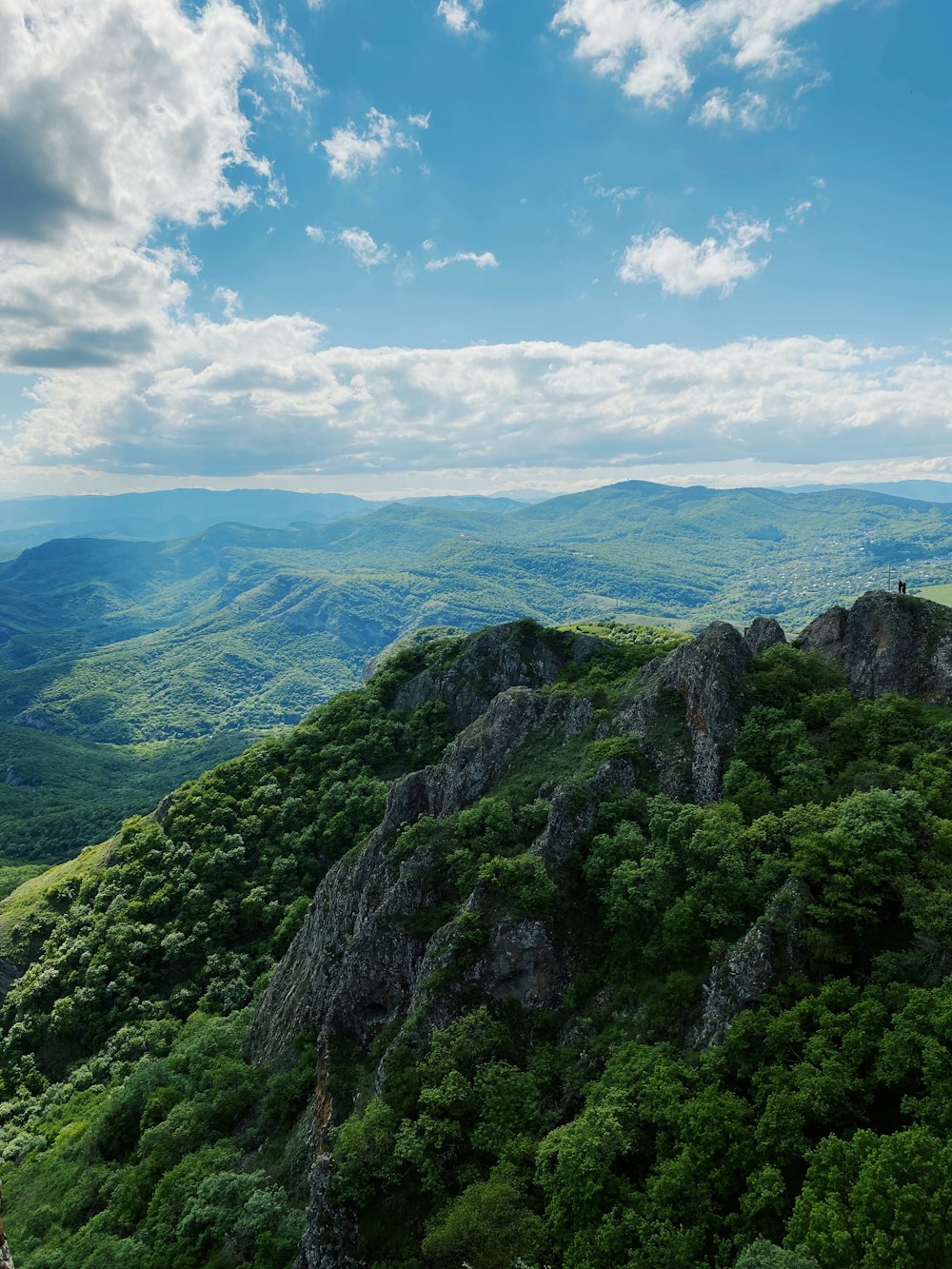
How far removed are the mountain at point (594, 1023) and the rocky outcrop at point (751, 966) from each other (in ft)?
0.42

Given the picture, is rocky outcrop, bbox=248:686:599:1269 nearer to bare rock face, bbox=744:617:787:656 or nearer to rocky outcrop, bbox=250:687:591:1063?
rocky outcrop, bbox=250:687:591:1063

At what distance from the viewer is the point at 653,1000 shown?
31672 mm

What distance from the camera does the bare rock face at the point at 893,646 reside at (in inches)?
1858

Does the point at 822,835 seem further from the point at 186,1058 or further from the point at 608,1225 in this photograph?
the point at 186,1058

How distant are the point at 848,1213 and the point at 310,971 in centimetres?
4258

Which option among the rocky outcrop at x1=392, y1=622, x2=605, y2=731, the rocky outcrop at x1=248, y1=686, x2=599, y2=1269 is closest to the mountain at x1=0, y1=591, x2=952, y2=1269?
the rocky outcrop at x1=248, y1=686, x2=599, y2=1269

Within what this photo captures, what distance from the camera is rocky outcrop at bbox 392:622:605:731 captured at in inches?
3526

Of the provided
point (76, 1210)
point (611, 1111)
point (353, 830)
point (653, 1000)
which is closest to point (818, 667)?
point (653, 1000)

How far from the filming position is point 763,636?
5669 cm

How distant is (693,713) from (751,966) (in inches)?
850

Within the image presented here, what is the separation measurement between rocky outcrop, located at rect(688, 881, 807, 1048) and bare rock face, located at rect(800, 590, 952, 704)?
2603 centimetres

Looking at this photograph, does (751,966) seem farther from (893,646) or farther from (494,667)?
(494,667)

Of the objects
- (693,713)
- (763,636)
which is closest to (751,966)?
(693,713)

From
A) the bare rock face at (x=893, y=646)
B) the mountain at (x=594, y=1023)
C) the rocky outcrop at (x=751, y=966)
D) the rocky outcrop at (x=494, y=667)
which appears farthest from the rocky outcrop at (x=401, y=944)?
the rocky outcrop at (x=494, y=667)
